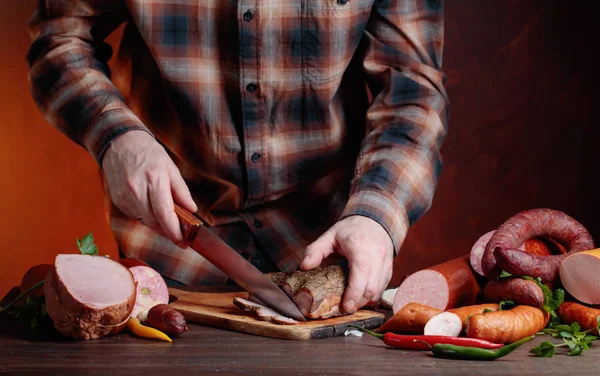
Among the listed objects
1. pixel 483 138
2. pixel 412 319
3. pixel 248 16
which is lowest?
pixel 483 138

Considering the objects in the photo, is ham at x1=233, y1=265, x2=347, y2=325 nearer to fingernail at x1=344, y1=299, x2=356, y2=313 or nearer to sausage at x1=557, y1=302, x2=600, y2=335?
fingernail at x1=344, y1=299, x2=356, y2=313

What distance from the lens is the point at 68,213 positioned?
414 centimetres

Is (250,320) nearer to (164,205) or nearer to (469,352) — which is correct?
(164,205)

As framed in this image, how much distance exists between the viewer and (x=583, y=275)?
2016 millimetres

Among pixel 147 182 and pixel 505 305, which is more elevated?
pixel 147 182

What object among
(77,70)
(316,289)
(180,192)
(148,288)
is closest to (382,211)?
(316,289)

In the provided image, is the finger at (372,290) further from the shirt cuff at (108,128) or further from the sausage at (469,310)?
the shirt cuff at (108,128)

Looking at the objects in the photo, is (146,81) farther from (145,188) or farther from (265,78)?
(145,188)

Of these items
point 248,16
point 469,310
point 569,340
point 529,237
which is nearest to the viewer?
point 569,340

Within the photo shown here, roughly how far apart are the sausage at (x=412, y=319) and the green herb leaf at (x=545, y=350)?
26 centimetres

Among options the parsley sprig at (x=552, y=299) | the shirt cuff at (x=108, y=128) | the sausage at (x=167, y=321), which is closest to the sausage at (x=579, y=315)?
the parsley sprig at (x=552, y=299)

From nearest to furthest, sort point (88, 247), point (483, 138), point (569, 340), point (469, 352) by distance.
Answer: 1. point (469, 352)
2. point (569, 340)
3. point (88, 247)
4. point (483, 138)

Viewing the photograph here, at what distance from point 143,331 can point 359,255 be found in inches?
21.7

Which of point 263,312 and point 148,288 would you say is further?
point 148,288
